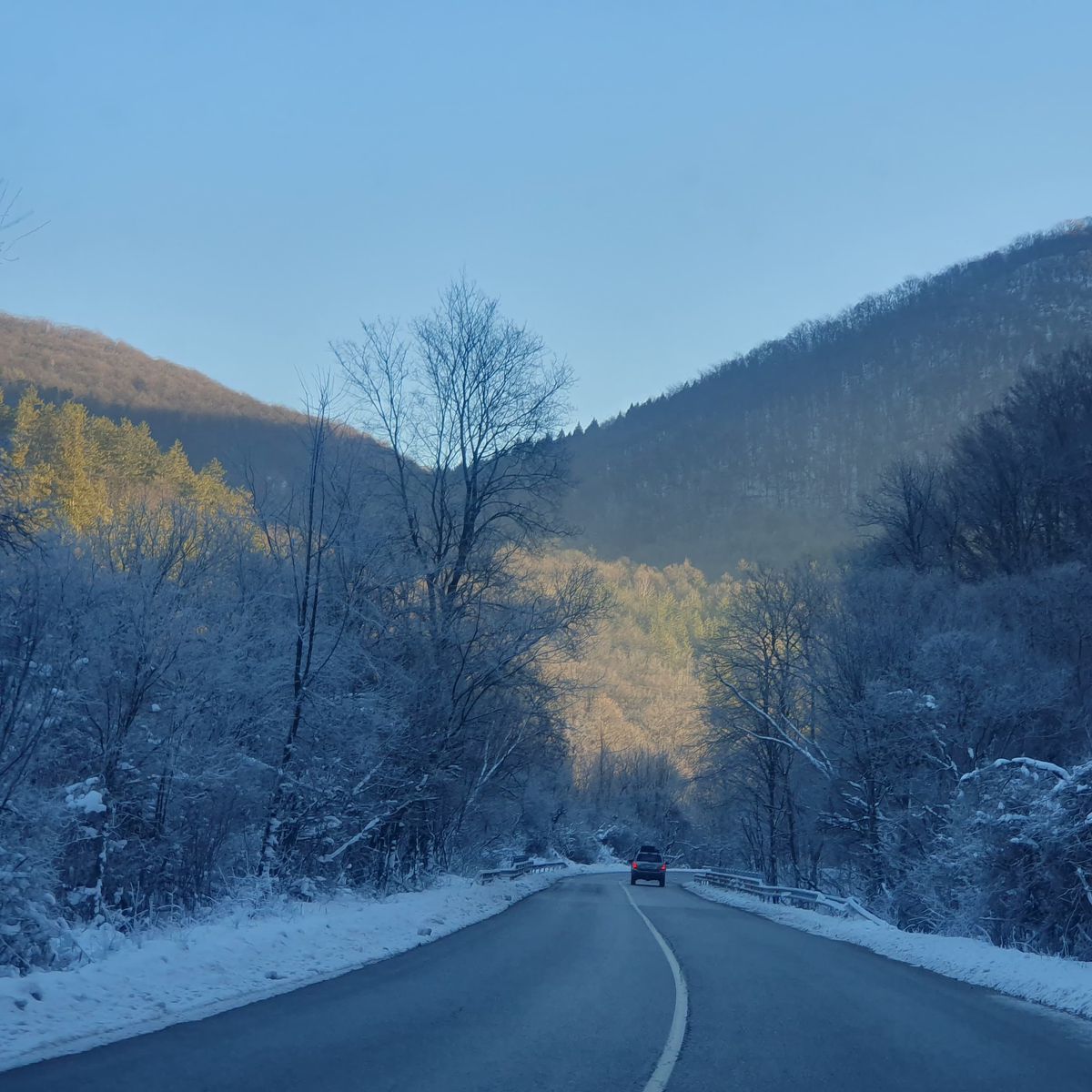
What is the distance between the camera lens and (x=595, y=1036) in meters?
7.89

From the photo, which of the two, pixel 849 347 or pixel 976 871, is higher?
pixel 849 347

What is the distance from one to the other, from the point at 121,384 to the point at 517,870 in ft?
264

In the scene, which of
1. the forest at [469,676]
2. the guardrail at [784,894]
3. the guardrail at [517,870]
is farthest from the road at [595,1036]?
the guardrail at [517,870]

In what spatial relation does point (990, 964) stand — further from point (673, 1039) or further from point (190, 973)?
point (190, 973)

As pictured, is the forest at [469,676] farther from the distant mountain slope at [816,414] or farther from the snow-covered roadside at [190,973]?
the distant mountain slope at [816,414]

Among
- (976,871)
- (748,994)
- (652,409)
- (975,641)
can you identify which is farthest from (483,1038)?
(652,409)

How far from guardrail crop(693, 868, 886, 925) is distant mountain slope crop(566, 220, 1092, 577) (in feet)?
57.8

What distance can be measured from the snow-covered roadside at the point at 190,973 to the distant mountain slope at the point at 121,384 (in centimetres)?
6283

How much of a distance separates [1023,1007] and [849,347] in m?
159

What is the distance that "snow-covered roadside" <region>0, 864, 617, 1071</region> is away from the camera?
6.43 meters

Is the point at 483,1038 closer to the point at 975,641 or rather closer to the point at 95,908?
the point at 95,908

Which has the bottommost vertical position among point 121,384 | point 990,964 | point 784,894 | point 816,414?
point 784,894

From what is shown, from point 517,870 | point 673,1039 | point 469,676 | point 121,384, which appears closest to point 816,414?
point 121,384

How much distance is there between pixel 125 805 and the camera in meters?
15.3
